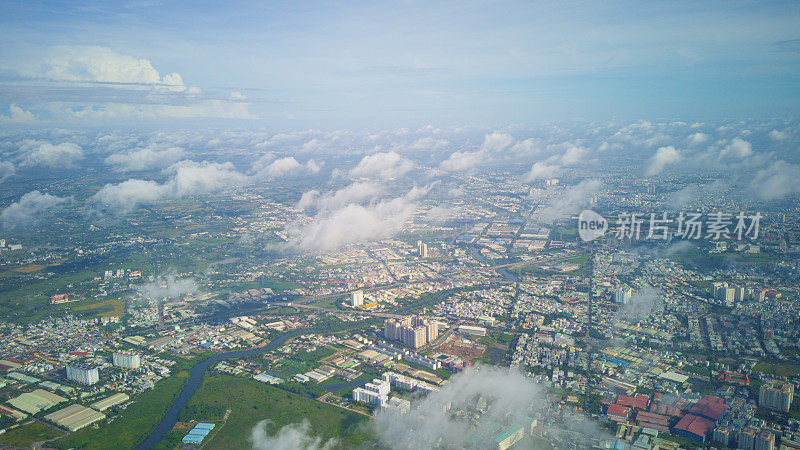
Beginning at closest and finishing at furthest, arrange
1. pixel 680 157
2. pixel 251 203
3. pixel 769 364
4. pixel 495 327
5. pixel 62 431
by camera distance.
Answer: pixel 62 431
pixel 769 364
pixel 495 327
pixel 251 203
pixel 680 157

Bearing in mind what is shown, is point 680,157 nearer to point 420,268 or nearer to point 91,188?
point 420,268

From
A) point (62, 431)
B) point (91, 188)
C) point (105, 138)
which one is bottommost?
point (62, 431)

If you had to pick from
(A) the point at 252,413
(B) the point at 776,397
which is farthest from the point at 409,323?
(B) the point at 776,397

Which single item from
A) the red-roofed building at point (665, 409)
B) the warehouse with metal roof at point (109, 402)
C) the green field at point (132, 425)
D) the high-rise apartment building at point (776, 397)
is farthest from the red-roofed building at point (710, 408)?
the warehouse with metal roof at point (109, 402)

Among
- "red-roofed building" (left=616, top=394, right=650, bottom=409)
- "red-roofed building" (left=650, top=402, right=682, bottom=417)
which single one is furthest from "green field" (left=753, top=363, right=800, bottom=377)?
"red-roofed building" (left=616, top=394, right=650, bottom=409)

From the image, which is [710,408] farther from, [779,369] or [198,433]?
[198,433]

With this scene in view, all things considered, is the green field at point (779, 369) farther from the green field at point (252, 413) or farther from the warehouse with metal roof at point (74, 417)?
the warehouse with metal roof at point (74, 417)

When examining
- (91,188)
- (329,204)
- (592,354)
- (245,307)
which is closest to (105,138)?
(91,188)
